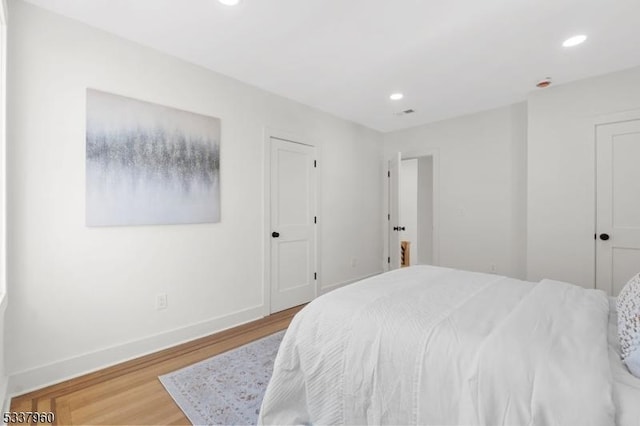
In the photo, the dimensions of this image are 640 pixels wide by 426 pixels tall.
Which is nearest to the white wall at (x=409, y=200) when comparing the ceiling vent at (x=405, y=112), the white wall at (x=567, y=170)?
the ceiling vent at (x=405, y=112)

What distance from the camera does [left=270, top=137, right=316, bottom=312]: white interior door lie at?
3.40 metres

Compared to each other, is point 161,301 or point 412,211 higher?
point 412,211

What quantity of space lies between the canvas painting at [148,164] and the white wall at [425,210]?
3968 mm

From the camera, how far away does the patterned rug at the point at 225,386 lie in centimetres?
169

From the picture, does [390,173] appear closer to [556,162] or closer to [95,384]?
[556,162]

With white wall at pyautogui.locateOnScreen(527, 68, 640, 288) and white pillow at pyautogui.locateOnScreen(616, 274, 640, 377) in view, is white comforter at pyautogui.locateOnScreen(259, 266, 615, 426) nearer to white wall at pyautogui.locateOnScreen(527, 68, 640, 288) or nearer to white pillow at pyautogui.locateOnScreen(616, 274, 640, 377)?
white pillow at pyautogui.locateOnScreen(616, 274, 640, 377)

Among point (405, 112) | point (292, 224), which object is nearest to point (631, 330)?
point (292, 224)

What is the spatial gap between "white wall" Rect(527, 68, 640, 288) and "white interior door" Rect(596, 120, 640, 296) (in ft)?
0.21

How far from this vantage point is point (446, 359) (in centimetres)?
113

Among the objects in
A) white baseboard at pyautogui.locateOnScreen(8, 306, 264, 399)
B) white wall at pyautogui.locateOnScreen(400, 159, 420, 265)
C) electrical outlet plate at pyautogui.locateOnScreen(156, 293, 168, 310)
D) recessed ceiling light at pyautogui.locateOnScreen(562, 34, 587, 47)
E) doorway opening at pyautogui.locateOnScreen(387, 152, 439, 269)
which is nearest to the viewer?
white baseboard at pyautogui.locateOnScreen(8, 306, 264, 399)

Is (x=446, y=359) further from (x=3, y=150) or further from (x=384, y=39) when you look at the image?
(x=3, y=150)

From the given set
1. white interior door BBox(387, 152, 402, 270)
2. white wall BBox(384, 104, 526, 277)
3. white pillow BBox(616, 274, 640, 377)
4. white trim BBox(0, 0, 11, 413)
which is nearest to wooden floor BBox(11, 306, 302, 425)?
white trim BBox(0, 0, 11, 413)

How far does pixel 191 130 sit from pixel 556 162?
144 inches

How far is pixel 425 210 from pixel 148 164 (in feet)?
15.0
